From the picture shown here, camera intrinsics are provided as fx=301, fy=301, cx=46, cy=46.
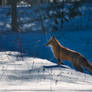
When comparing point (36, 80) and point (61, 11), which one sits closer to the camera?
point (36, 80)

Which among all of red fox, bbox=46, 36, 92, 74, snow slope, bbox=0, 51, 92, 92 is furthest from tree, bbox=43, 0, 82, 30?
snow slope, bbox=0, 51, 92, 92

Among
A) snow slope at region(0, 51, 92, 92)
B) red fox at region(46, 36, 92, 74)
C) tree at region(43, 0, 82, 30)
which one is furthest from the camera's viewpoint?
tree at region(43, 0, 82, 30)

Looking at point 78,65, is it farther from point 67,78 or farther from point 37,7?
point 37,7

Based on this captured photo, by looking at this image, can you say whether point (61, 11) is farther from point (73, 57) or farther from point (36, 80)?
point (36, 80)

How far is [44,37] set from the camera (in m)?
12.4

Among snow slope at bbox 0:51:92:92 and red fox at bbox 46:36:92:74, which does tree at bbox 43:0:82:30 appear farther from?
snow slope at bbox 0:51:92:92

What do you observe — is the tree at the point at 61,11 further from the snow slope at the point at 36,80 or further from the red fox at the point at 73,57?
the snow slope at the point at 36,80

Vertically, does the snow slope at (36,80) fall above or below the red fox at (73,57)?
above

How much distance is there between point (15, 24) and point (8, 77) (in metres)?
8.80

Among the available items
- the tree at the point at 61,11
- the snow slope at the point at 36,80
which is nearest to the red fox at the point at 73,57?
the snow slope at the point at 36,80

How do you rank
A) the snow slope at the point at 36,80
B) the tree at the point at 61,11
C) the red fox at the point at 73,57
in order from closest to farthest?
the snow slope at the point at 36,80, the red fox at the point at 73,57, the tree at the point at 61,11

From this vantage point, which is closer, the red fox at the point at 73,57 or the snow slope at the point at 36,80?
the snow slope at the point at 36,80

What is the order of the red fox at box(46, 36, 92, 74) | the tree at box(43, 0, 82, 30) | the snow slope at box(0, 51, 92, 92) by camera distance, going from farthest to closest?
the tree at box(43, 0, 82, 30)
the red fox at box(46, 36, 92, 74)
the snow slope at box(0, 51, 92, 92)

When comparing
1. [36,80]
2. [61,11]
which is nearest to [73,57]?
[36,80]
